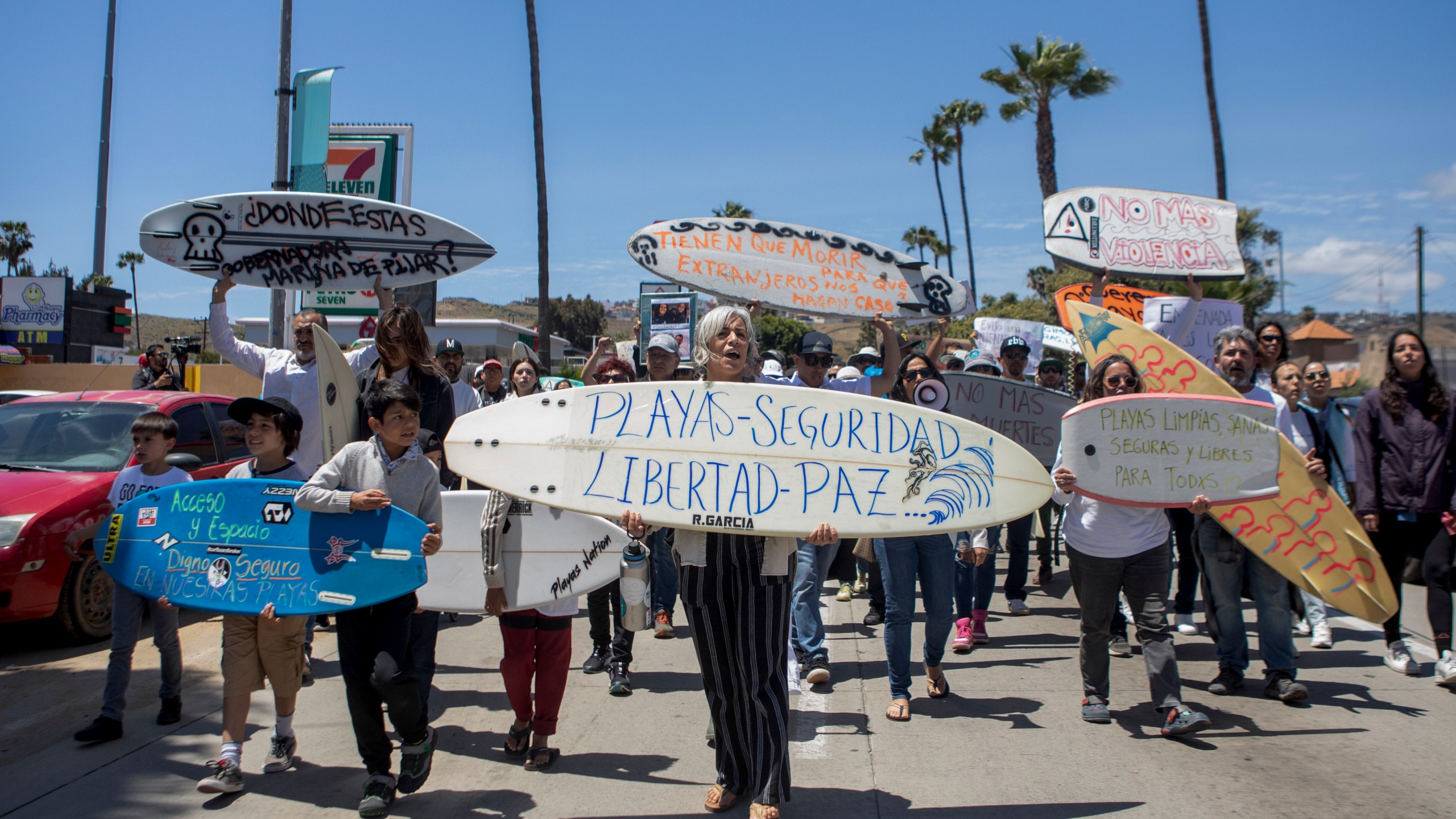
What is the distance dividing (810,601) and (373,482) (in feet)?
8.59

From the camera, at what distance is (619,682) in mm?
5051

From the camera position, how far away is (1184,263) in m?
7.81

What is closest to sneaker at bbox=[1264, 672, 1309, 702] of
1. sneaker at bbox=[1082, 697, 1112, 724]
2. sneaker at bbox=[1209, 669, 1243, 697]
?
sneaker at bbox=[1209, 669, 1243, 697]

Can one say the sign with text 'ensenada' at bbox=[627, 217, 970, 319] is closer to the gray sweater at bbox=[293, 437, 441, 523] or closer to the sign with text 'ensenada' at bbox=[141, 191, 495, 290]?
the sign with text 'ensenada' at bbox=[141, 191, 495, 290]

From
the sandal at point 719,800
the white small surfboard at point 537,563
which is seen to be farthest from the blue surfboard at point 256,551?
the sandal at point 719,800

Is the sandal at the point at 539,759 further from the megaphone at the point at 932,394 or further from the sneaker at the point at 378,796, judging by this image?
the megaphone at the point at 932,394

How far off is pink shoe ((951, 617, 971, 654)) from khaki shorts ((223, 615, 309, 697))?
394 cm

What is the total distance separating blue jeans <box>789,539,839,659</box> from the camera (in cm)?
523

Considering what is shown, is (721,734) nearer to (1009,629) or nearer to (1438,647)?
(1009,629)

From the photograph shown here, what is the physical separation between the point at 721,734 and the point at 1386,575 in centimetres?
393

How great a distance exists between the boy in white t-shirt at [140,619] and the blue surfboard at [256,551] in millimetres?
195

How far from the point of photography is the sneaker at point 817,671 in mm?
5148

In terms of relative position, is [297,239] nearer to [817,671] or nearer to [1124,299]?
[817,671]

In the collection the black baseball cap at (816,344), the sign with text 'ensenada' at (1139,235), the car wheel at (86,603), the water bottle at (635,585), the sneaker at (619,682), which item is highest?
the sign with text 'ensenada' at (1139,235)
